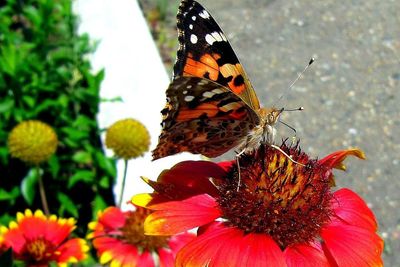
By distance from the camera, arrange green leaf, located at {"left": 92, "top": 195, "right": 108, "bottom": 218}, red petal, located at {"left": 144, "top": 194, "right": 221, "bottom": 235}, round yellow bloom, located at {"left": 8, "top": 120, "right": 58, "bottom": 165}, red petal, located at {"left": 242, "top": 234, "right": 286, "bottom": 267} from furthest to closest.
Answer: green leaf, located at {"left": 92, "top": 195, "right": 108, "bottom": 218} < round yellow bloom, located at {"left": 8, "top": 120, "right": 58, "bottom": 165} < red petal, located at {"left": 144, "top": 194, "right": 221, "bottom": 235} < red petal, located at {"left": 242, "top": 234, "right": 286, "bottom": 267}

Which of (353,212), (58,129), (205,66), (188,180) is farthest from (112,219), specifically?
(58,129)

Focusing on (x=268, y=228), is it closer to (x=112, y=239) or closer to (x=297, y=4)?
(x=112, y=239)

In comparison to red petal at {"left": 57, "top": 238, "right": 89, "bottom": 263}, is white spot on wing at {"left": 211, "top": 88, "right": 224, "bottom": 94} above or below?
above

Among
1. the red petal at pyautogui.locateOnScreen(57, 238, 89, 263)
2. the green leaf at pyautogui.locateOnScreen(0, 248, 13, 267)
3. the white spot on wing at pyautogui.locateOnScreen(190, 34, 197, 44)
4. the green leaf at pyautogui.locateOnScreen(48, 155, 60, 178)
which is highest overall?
the white spot on wing at pyautogui.locateOnScreen(190, 34, 197, 44)

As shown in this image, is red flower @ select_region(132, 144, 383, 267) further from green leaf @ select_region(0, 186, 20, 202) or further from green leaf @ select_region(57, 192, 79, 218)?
green leaf @ select_region(0, 186, 20, 202)

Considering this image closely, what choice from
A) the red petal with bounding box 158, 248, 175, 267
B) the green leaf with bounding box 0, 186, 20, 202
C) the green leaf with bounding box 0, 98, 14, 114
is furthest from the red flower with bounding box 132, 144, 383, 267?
the green leaf with bounding box 0, 98, 14, 114

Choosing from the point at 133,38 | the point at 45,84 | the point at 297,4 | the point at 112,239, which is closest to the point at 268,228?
the point at 112,239

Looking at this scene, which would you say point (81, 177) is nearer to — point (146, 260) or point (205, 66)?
point (146, 260)

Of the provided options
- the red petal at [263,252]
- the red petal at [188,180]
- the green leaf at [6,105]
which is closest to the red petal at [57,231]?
the red petal at [188,180]
